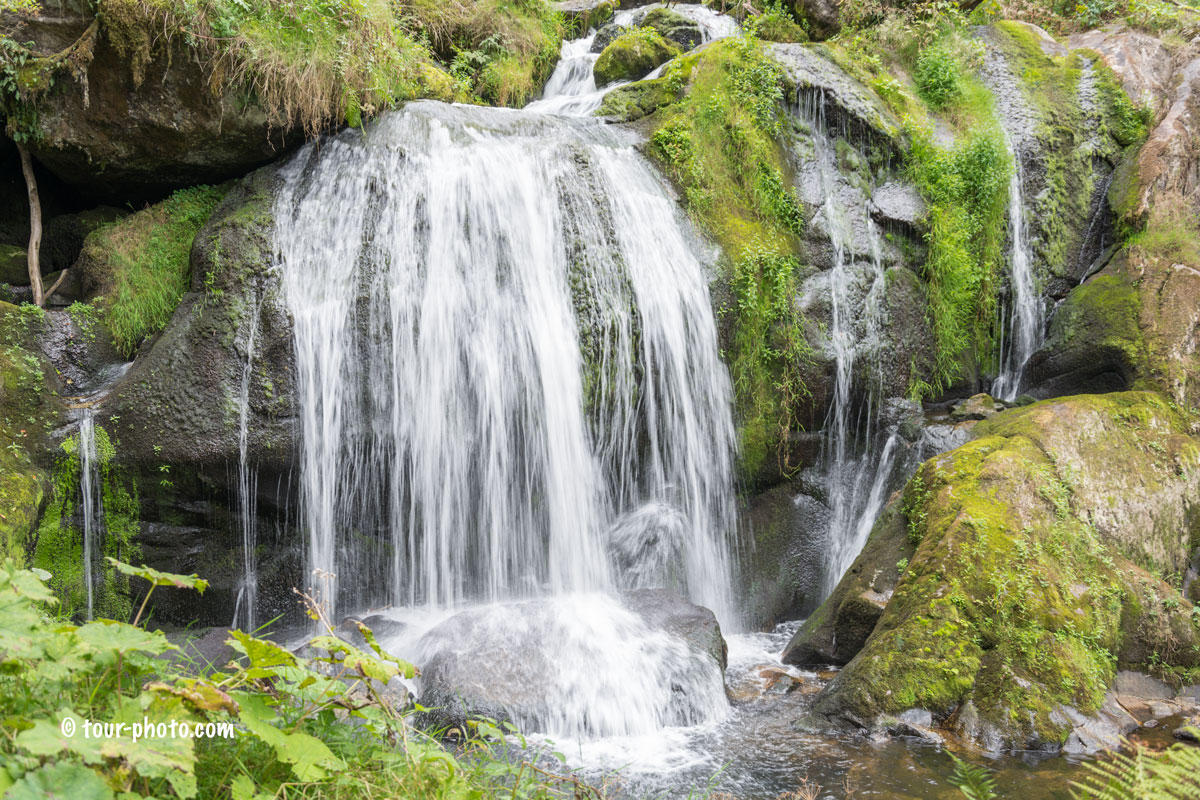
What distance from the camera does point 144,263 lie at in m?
6.49

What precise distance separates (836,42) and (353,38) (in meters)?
5.80

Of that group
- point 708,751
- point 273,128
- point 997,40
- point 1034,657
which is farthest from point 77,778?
point 997,40

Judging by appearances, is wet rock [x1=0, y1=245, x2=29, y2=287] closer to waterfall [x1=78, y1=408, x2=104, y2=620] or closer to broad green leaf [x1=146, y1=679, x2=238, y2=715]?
waterfall [x1=78, y1=408, x2=104, y2=620]

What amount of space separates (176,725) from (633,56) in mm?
9386

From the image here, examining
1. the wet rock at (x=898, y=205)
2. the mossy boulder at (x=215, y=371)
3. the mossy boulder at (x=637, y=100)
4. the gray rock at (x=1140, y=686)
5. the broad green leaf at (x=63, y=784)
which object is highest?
the mossy boulder at (x=637, y=100)

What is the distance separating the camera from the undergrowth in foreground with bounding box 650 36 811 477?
7078 mm

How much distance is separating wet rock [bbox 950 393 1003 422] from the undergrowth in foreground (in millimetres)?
1497

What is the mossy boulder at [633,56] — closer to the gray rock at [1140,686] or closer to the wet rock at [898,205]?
→ the wet rock at [898,205]

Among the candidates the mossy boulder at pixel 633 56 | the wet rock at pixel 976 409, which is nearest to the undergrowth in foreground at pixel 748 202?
the mossy boulder at pixel 633 56

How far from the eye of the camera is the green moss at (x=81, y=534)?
539cm

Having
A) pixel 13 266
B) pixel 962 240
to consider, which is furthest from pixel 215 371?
pixel 962 240

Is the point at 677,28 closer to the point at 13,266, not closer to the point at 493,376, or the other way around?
the point at 493,376

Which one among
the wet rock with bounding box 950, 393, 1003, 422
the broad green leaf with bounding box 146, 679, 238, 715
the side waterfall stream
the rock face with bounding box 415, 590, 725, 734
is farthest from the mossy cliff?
the wet rock with bounding box 950, 393, 1003, 422

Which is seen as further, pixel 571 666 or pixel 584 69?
pixel 584 69
